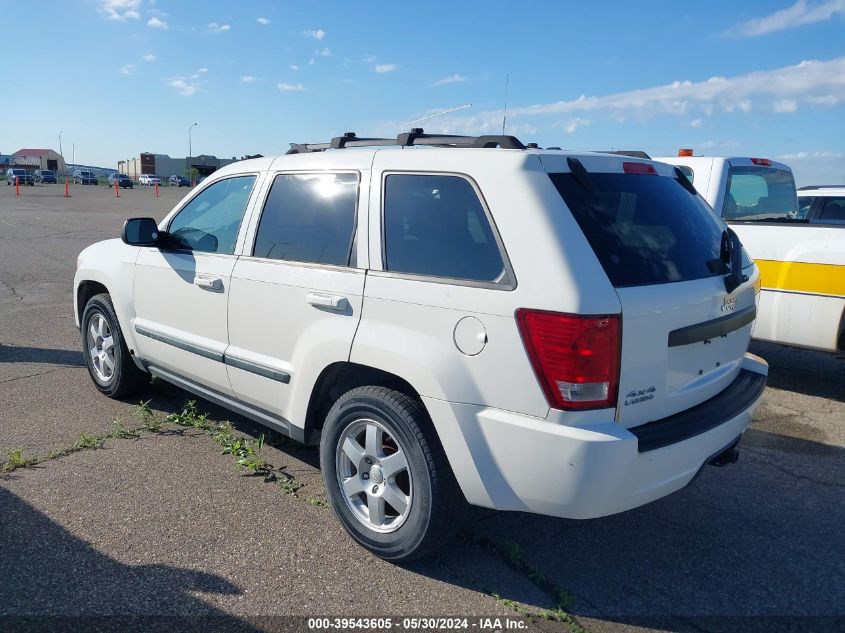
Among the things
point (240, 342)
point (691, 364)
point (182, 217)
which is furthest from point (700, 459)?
point (182, 217)

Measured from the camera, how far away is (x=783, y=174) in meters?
7.14

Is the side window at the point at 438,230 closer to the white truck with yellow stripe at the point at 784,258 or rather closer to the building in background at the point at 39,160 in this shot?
the white truck with yellow stripe at the point at 784,258

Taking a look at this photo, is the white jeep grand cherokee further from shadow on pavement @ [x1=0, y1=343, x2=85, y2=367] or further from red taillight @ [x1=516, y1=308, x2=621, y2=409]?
shadow on pavement @ [x1=0, y1=343, x2=85, y2=367]

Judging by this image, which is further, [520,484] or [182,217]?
[182,217]

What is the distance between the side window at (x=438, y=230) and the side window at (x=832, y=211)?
19.3 feet

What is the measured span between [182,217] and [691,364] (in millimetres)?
3379

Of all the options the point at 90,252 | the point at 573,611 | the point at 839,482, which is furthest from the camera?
the point at 90,252

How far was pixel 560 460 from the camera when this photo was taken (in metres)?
2.70

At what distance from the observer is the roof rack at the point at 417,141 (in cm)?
348

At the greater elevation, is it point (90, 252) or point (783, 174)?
point (783, 174)

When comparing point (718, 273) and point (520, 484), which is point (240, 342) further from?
point (718, 273)

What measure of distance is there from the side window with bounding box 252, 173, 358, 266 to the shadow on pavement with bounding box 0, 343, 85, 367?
334cm

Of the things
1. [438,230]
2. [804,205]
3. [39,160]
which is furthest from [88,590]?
[39,160]

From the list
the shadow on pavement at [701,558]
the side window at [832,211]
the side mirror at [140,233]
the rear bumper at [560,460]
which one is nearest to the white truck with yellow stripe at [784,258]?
the side window at [832,211]
